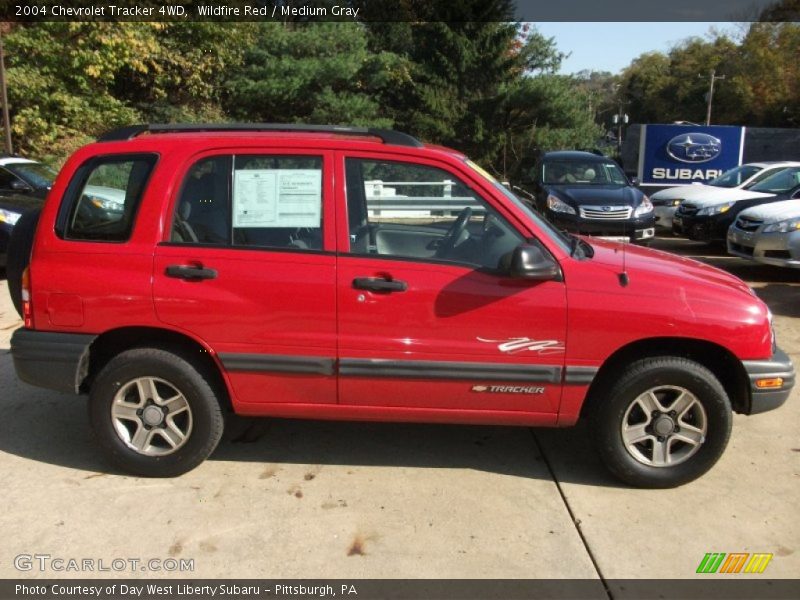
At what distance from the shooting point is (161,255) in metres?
3.66

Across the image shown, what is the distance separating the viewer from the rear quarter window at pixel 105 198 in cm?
375

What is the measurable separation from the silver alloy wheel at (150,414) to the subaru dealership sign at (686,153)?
15512 mm

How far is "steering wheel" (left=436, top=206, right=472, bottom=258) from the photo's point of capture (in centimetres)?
377

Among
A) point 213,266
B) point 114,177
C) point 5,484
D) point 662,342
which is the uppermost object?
point 114,177

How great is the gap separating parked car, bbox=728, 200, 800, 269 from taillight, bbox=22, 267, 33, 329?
26.8 ft

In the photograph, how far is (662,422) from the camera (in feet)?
12.2

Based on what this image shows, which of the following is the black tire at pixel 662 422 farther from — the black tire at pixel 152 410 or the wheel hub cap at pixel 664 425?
the black tire at pixel 152 410

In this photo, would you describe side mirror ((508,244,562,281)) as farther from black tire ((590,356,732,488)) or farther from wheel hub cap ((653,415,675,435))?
wheel hub cap ((653,415,675,435))

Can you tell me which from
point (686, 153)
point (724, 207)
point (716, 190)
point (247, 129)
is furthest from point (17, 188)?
point (686, 153)

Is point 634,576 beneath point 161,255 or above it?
beneath

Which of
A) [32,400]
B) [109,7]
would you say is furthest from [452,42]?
[32,400]

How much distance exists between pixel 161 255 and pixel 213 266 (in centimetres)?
28

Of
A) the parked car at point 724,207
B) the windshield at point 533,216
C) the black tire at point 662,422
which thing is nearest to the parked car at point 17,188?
the windshield at point 533,216

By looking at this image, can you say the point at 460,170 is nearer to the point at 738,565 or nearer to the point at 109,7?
the point at 738,565
